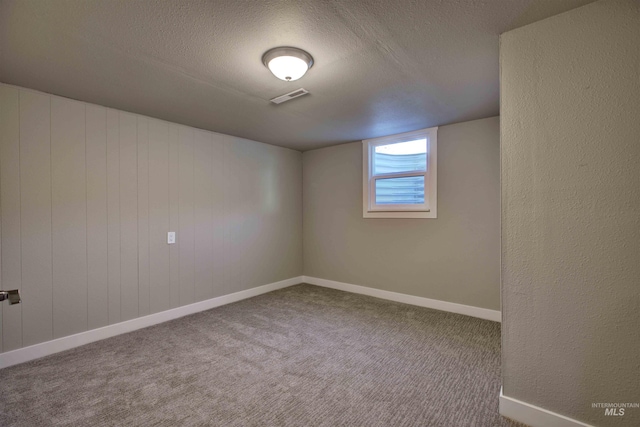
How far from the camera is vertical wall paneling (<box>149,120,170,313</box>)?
3162mm

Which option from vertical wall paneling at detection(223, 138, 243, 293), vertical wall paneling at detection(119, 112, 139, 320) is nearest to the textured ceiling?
vertical wall paneling at detection(119, 112, 139, 320)

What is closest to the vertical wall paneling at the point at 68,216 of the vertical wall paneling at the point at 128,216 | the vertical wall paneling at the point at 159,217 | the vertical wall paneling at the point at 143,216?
the vertical wall paneling at the point at 128,216

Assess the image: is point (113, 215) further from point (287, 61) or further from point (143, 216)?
point (287, 61)

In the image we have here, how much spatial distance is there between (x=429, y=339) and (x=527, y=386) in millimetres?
1126

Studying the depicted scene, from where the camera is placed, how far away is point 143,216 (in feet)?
10.2

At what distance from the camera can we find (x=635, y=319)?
136 cm

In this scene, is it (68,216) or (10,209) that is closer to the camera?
(10,209)

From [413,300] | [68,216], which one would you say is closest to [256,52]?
[68,216]

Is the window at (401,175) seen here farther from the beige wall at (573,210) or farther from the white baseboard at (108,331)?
the white baseboard at (108,331)

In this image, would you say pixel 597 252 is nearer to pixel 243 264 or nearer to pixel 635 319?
pixel 635 319

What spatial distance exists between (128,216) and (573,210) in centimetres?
364

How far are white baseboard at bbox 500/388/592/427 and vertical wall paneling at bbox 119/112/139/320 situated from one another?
333 centimetres

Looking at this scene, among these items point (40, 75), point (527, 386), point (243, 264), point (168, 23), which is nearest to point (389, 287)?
point (243, 264)

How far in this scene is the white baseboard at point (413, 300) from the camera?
10.7 feet
